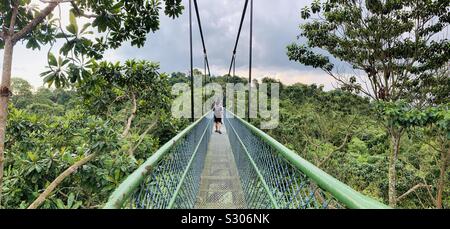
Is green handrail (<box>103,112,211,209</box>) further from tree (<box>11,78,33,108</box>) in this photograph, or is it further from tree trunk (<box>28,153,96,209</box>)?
tree (<box>11,78,33,108</box>)

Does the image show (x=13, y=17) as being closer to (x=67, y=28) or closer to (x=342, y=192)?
(x=67, y=28)

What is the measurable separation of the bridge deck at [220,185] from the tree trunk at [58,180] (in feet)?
4.46

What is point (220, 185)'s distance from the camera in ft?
11.4

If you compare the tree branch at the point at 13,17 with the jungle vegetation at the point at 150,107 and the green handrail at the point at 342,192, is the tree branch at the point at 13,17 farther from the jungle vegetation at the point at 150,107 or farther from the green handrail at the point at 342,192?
the green handrail at the point at 342,192

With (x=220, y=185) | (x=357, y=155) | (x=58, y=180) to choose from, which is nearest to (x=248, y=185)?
(x=220, y=185)

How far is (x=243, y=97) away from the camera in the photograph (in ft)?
66.0

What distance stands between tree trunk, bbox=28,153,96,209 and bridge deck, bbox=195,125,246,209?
4.46ft

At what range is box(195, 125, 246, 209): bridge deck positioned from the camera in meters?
2.88

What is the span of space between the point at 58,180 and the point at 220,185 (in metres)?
1.70

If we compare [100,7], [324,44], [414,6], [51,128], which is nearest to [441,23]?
[414,6]

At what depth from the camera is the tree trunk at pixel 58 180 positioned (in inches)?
115

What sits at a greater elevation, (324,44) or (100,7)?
→ (324,44)

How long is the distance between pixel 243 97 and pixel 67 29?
18.0 metres

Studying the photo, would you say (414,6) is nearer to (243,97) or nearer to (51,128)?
(51,128)
